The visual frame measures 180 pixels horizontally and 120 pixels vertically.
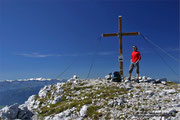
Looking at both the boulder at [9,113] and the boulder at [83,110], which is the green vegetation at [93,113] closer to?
the boulder at [83,110]

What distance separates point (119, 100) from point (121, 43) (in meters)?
9.79

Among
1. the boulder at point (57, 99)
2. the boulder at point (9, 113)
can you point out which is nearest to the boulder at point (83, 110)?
the boulder at point (57, 99)

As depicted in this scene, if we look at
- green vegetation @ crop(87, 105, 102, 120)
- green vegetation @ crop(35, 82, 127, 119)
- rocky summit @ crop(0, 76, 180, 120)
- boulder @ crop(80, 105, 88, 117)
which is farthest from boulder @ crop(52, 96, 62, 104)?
green vegetation @ crop(87, 105, 102, 120)

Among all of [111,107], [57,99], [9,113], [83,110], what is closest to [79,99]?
[57,99]

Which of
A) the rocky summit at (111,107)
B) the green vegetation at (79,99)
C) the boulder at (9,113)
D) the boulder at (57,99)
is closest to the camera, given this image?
the rocky summit at (111,107)

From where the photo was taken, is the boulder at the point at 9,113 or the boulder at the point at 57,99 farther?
the boulder at the point at 57,99

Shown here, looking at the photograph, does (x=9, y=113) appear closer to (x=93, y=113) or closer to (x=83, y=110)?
(x=83, y=110)

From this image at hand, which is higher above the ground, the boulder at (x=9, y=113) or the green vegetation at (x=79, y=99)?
the green vegetation at (x=79, y=99)

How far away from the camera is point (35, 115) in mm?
12281

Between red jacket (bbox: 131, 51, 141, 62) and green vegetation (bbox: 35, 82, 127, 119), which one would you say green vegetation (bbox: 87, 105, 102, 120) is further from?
red jacket (bbox: 131, 51, 141, 62)

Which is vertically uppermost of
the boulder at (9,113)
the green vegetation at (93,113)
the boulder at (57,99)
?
the green vegetation at (93,113)

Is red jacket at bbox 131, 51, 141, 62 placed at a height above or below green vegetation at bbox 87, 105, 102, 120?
above

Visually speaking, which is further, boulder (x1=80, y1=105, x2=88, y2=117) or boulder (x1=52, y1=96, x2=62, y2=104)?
boulder (x1=52, y1=96, x2=62, y2=104)

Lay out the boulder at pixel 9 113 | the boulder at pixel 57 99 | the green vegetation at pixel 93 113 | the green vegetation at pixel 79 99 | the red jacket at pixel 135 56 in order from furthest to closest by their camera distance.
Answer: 1. the red jacket at pixel 135 56
2. the boulder at pixel 57 99
3. the boulder at pixel 9 113
4. the green vegetation at pixel 79 99
5. the green vegetation at pixel 93 113
